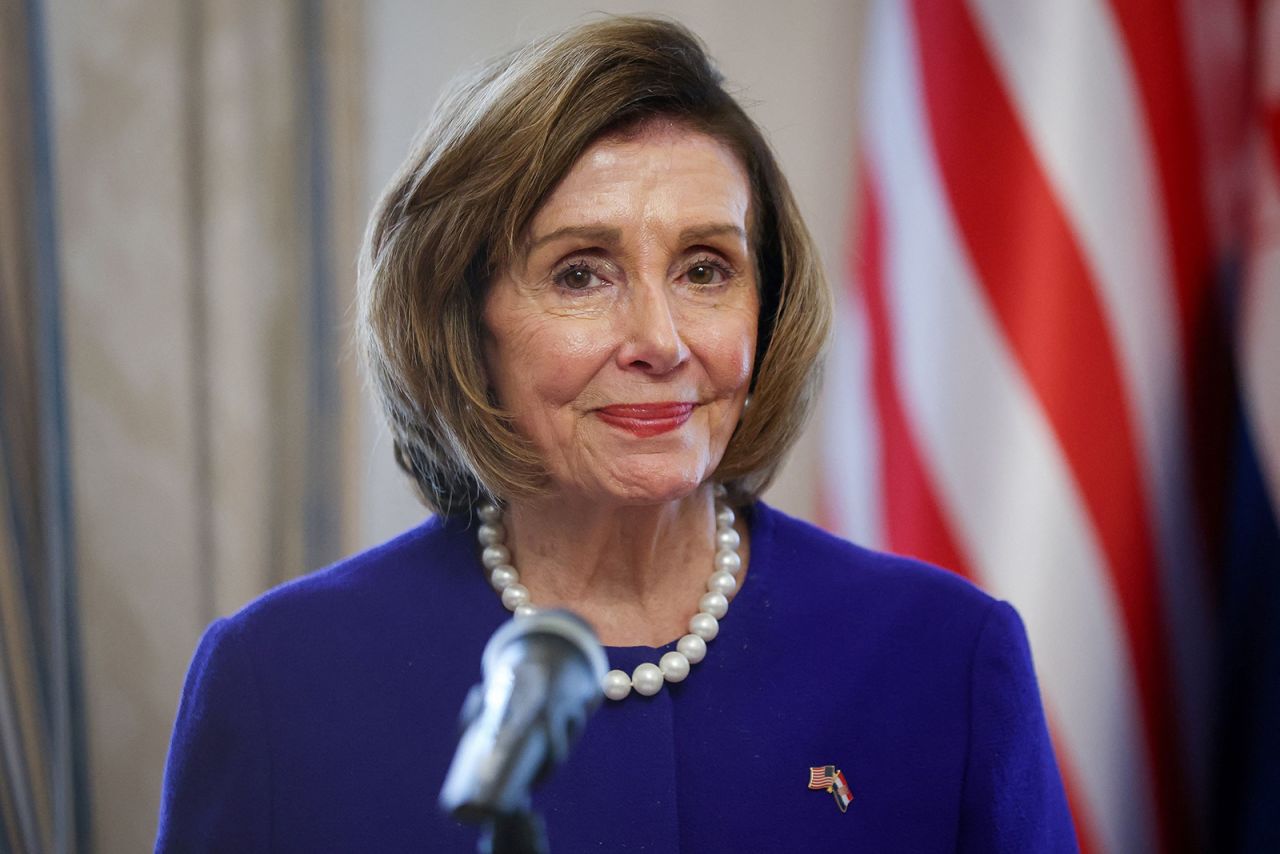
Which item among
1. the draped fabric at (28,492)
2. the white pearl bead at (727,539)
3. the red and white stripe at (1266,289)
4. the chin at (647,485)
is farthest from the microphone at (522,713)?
the red and white stripe at (1266,289)

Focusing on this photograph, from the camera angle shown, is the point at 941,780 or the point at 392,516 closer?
the point at 941,780

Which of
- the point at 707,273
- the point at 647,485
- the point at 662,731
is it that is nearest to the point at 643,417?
the point at 647,485

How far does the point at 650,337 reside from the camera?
1.14 metres

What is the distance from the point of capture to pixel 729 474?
54.0 inches

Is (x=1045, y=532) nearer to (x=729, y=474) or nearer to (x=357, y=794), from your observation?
(x=729, y=474)

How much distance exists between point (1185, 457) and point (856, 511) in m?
0.56

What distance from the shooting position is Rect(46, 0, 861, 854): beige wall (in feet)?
5.98

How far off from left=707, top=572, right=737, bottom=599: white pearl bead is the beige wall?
2.77 ft

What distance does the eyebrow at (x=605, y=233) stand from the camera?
1.17 meters

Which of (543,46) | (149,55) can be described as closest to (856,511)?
(543,46)

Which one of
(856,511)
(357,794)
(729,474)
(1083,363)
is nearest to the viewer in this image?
(357,794)

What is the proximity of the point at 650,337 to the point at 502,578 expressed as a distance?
356mm

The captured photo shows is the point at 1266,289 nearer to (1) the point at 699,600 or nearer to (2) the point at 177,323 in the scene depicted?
(1) the point at 699,600

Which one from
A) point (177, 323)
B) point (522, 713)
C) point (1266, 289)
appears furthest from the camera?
point (177, 323)
